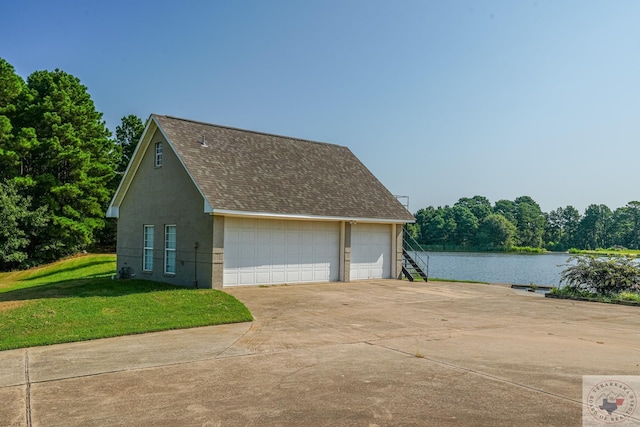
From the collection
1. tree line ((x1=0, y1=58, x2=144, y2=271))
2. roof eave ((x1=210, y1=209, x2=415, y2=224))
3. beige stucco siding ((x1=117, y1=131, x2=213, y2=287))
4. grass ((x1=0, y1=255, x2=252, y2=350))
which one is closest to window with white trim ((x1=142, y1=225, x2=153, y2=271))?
beige stucco siding ((x1=117, y1=131, x2=213, y2=287))

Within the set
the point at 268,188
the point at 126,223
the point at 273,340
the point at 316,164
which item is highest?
the point at 316,164

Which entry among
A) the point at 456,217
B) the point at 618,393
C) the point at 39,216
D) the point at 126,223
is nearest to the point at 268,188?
the point at 126,223

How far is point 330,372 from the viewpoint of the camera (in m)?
6.98

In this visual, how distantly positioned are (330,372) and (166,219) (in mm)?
13261

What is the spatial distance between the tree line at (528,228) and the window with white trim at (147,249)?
183 ft

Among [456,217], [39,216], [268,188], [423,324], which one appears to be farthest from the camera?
[456,217]

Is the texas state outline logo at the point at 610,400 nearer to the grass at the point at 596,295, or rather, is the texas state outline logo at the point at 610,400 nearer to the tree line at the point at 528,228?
the grass at the point at 596,295

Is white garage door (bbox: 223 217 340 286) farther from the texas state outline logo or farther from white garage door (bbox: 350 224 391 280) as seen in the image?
the texas state outline logo

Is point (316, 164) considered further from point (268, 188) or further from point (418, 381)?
point (418, 381)

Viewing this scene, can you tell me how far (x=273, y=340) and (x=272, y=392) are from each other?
3408mm

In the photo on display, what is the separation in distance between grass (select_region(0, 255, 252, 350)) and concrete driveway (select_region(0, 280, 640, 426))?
661 mm

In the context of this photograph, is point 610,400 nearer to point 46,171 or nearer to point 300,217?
point 300,217

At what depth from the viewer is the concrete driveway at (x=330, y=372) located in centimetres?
523

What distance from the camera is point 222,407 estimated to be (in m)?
5.48
